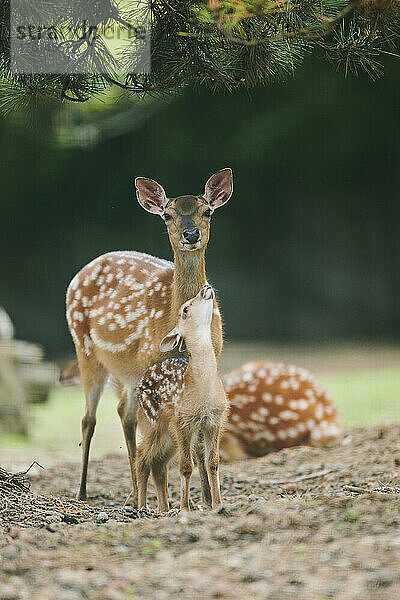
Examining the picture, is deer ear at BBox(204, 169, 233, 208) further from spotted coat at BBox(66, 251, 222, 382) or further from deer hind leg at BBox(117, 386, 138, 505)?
deer hind leg at BBox(117, 386, 138, 505)

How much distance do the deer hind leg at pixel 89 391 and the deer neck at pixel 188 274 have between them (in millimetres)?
552

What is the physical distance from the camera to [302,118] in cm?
651

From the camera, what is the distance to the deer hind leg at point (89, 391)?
3287 mm

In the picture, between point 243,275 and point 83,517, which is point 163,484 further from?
point 243,275

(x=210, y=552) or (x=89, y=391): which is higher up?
(x=89, y=391)

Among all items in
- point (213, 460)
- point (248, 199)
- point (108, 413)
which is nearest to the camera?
point (213, 460)

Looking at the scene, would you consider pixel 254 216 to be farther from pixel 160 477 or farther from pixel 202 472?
pixel 202 472

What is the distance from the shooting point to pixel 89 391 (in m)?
3.31

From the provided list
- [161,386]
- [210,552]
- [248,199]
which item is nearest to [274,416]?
[161,386]

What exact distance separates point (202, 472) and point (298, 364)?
3.58 m

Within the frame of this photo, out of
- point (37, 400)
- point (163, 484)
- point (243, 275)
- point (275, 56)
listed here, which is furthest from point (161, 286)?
point (243, 275)

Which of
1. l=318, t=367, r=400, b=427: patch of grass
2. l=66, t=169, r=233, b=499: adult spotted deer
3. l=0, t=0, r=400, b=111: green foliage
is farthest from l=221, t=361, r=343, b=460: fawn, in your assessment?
l=0, t=0, r=400, b=111: green foliage

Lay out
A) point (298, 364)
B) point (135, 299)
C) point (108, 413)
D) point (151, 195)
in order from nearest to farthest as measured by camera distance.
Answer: point (151, 195) → point (135, 299) → point (108, 413) → point (298, 364)

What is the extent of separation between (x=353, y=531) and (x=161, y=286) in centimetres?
133
